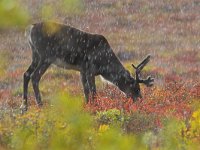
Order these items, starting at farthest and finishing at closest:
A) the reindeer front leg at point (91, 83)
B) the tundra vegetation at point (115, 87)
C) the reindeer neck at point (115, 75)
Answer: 1. the reindeer neck at point (115, 75)
2. the reindeer front leg at point (91, 83)
3. the tundra vegetation at point (115, 87)

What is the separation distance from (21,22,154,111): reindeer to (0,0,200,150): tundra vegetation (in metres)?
0.32

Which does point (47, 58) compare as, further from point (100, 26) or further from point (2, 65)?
point (100, 26)

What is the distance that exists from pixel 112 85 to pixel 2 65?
11.1m

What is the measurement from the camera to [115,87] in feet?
46.3

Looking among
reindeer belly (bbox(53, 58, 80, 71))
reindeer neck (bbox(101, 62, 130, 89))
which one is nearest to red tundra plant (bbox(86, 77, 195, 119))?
reindeer neck (bbox(101, 62, 130, 89))

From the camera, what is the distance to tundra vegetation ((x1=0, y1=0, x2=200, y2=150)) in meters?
2.42

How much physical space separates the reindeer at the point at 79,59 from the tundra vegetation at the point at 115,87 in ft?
1.06

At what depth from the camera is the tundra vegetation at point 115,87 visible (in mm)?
2416

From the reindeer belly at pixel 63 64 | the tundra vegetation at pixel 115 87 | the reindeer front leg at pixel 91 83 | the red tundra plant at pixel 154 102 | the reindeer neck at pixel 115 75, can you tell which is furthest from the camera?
the reindeer neck at pixel 115 75

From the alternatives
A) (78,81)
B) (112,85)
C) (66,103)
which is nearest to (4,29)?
(66,103)

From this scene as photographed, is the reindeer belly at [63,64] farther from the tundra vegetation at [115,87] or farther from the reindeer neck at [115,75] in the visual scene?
the reindeer neck at [115,75]

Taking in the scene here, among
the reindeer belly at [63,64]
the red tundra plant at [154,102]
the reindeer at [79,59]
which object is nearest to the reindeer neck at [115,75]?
the reindeer at [79,59]

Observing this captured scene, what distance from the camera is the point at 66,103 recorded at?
2.34 metres

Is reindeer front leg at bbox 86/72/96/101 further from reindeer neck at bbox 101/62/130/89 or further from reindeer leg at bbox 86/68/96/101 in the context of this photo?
reindeer neck at bbox 101/62/130/89
